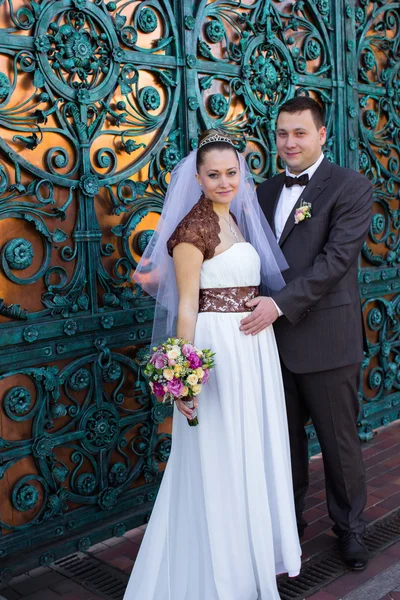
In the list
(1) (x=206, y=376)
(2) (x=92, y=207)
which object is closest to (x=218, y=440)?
(1) (x=206, y=376)

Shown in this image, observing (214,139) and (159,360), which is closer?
(159,360)

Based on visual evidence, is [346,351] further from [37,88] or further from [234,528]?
[37,88]

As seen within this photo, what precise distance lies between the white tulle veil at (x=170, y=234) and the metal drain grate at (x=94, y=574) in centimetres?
124

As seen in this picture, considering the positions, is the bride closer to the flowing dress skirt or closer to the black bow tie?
the flowing dress skirt

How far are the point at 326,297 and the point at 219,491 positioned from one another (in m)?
1.13

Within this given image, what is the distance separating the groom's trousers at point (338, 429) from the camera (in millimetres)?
3629

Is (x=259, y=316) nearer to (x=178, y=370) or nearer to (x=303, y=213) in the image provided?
(x=178, y=370)

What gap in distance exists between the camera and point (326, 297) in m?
3.58

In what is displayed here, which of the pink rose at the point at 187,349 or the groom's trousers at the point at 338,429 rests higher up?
the pink rose at the point at 187,349

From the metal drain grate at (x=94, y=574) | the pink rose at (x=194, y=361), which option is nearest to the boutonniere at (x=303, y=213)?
the pink rose at (x=194, y=361)

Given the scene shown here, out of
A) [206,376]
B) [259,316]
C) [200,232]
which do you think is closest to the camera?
[206,376]

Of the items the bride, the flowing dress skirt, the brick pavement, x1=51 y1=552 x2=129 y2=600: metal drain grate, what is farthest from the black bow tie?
x1=51 y1=552 x2=129 y2=600: metal drain grate

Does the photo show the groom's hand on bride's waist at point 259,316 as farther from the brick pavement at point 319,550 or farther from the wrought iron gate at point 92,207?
the brick pavement at point 319,550

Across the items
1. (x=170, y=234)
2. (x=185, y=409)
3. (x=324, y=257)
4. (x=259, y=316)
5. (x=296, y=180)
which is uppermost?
(x=296, y=180)
